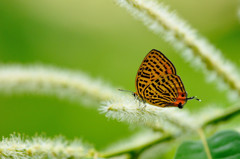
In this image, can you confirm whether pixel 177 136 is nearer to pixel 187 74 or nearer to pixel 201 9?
pixel 187 74

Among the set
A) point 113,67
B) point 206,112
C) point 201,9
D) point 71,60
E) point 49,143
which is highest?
point 201,9

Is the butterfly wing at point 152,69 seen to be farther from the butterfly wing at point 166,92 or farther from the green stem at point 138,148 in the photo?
the green stem at point 138,148

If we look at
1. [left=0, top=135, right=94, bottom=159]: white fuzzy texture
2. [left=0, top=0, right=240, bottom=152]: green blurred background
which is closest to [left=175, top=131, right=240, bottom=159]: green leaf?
[left=0, top=135, right=94, bottom=159]: white fuzzy texture

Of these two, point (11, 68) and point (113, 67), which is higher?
point (113, 67)

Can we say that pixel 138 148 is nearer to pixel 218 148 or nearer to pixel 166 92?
pixel 166 92

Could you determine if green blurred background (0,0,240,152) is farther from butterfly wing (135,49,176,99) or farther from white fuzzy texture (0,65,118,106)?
butterfly wing (135,49,176,99)

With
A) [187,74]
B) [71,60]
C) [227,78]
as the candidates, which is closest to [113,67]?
[71,60]
